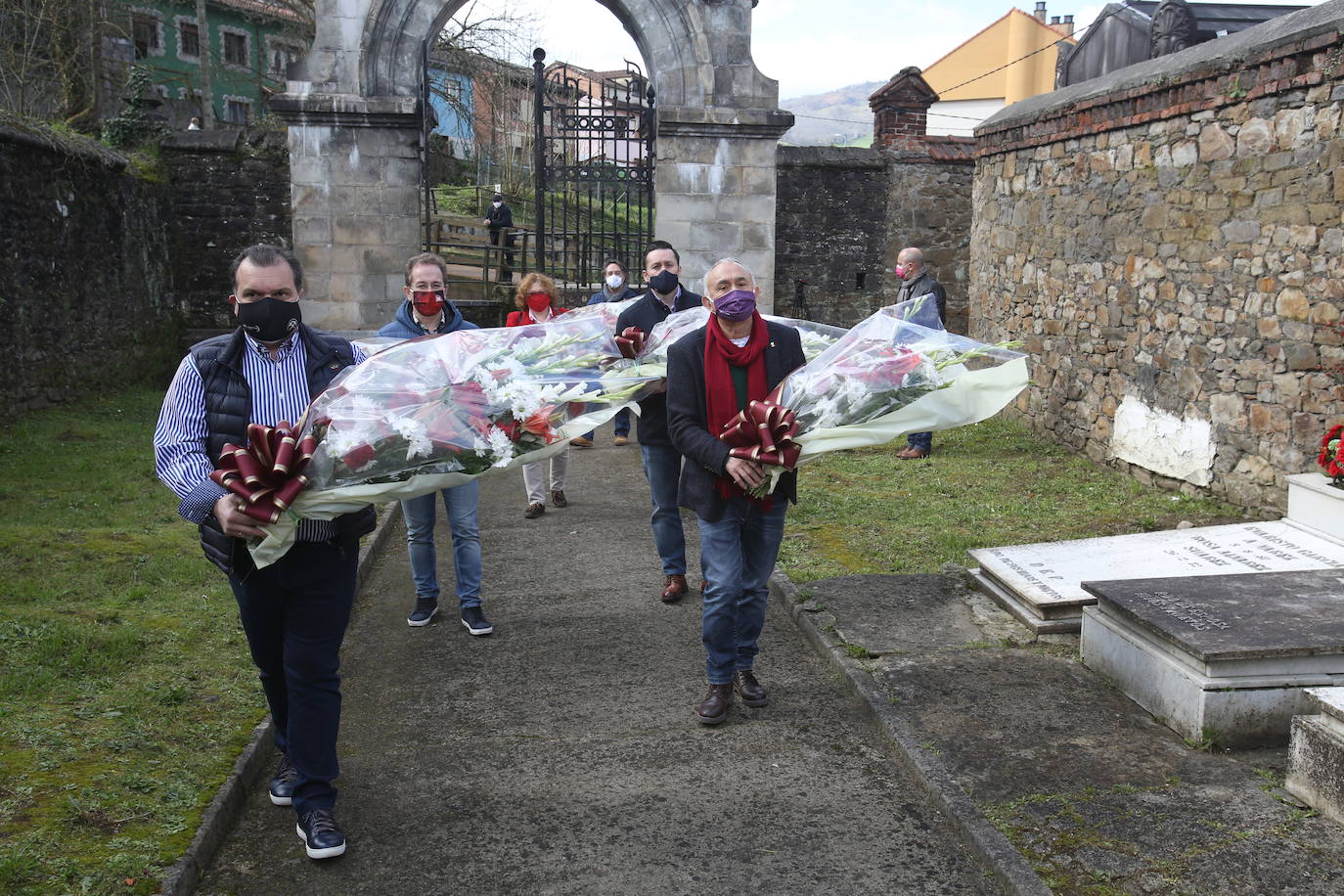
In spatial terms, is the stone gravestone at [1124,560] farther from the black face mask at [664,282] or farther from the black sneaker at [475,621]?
the black sneaker at [475,621]

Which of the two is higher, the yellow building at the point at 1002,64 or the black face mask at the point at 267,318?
the yellow building at the point at 1002,64

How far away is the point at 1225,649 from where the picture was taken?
417cm

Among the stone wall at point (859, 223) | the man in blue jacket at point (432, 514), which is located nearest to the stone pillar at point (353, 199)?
the man in blue jacket at point (432, 514)

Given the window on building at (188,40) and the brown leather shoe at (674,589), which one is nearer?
the brown leather shoe at (674,589)

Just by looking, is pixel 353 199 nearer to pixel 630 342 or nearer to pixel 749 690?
pixel 630 342

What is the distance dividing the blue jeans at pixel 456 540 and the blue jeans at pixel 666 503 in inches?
41.1

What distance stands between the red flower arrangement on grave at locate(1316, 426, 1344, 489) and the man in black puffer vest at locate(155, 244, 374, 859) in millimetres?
5196

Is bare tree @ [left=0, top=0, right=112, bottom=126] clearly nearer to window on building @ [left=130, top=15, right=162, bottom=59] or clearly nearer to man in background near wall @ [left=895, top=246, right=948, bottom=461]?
man in background near wall @ [left=895, top=246, right=948, bottom=461]

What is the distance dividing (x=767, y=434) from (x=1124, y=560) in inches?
105

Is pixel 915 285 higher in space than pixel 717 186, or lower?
lower

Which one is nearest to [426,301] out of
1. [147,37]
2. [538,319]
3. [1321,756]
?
[538,319]

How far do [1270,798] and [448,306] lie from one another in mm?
4168

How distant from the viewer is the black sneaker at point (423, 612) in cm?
597

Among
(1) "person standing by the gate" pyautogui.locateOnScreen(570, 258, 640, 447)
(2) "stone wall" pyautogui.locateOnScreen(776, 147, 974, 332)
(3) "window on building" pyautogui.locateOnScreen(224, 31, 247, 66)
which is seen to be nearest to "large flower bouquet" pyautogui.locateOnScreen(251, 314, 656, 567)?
(1) "person standing by the gate" pyautogui.locateOnScreen(570, 258, 640, 447)
